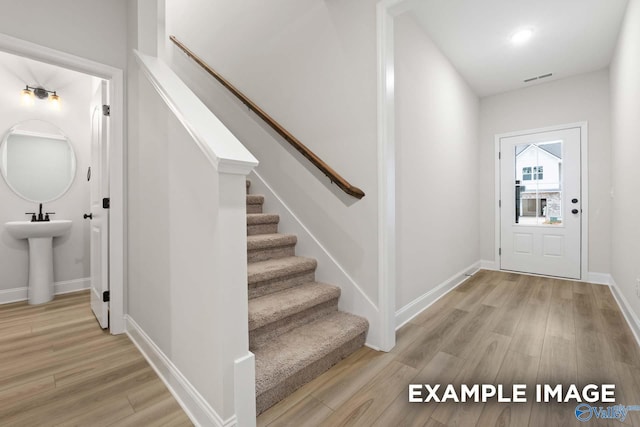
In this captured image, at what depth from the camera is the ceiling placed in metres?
2.50

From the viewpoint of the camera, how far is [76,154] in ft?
10.8

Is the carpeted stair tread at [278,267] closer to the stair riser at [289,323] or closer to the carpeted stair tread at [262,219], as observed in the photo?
the stair riser at [289,323]

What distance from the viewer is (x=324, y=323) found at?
1954 millimetres

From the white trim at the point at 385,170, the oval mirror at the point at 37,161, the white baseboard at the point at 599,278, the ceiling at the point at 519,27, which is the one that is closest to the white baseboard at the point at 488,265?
the white baseboard at the point at 599,278

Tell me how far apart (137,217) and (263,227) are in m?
0.94

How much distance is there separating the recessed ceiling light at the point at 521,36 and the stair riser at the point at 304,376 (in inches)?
126

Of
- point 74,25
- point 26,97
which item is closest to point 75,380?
point 74,25

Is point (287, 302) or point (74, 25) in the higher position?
point (74, 25)

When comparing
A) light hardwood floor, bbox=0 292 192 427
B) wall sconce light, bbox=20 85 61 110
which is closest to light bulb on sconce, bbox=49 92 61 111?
wall sconce light, bbox=20 85 61 110

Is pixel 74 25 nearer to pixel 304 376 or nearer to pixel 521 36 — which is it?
pixel 304 376

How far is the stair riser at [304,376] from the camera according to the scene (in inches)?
54.4

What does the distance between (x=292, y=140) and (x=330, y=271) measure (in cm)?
109

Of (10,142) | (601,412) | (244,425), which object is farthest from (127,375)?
(10,142)

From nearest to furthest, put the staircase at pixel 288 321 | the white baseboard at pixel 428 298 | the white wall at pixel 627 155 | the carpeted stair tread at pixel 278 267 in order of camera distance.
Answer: the staircase at pixel 288 321, the carpeted stair tread at pixel 278 267, the white wall at pixel 627 155, the white baseboard at pixel 428 298
